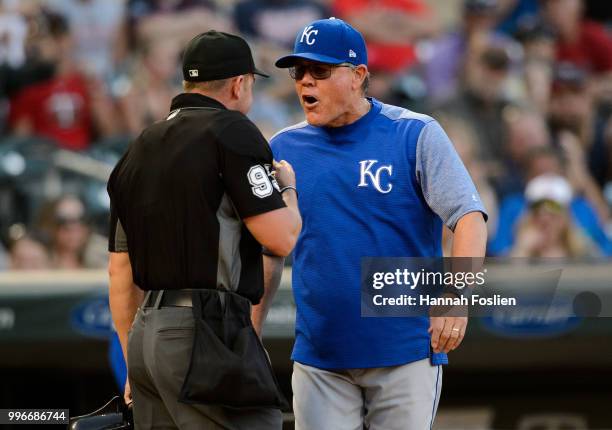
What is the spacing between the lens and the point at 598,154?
28.3 feet

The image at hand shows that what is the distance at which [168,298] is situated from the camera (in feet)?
10.9

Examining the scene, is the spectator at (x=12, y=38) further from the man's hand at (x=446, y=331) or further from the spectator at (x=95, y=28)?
the man's hand at (x=446, y=331)

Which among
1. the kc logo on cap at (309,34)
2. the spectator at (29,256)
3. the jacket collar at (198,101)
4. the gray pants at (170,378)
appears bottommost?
the spectator at (29,256)

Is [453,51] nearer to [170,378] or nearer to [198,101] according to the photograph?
[198,101]

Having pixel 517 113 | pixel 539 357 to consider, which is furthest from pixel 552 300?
pixel 517 113

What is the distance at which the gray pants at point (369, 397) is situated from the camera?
378 centimetres

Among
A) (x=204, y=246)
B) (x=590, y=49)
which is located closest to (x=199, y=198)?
(x=204, y=246)

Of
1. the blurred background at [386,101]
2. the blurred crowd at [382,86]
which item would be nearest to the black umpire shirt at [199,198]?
the blurred background at [386,101]

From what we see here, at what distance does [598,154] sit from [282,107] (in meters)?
2.48

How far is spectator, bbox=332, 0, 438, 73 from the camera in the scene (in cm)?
868

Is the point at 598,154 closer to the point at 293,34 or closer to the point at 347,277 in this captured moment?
the point at 293,34

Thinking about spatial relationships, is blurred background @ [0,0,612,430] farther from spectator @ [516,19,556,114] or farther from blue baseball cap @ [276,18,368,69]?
blue baseball cap @ [276,18,368,69]

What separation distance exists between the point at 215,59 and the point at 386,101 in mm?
4914

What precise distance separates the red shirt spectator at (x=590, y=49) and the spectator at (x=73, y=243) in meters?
4.36
